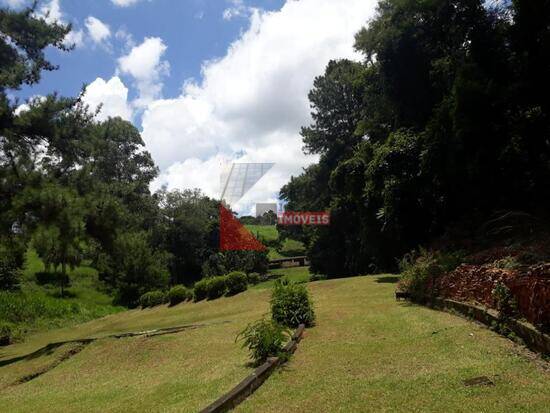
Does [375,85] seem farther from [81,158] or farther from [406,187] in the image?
[81,158]

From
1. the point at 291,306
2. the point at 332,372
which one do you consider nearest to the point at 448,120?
the point at 291,306

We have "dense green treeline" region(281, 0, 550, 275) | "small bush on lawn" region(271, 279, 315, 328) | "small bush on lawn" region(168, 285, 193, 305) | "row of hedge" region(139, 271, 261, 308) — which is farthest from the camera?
"small bush on lawn" region(168, 285, 193, 305)

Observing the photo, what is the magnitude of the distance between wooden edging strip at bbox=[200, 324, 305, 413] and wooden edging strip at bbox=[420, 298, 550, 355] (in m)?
3.13

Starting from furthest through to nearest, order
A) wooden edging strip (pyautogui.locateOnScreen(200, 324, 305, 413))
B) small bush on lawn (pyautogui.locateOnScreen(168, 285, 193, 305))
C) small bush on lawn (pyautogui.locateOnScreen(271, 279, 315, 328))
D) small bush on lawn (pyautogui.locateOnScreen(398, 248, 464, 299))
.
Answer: small bush on lawn (pyautogui.locateOnScreen(168, 285, 193, 305))
small bush on lawn (pyautogui.locateOnScreen(398, 248, 464, 299))
small bush on lawn (pyautogui.locateOnScreen(271, 279, 315, 328))
wooden edging strip (pyautogui.locateOnScreen(200, 324, 305, 413))

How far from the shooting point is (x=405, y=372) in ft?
19.5

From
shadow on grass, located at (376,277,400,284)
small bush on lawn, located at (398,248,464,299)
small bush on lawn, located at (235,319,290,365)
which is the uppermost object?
small bush on lawn, located at (398,248,464,299)

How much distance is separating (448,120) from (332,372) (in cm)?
1067

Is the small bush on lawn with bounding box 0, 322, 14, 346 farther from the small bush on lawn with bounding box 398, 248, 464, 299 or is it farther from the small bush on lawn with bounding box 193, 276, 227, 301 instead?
the small bush on lawn with bounding box 398, 248, 464, 299

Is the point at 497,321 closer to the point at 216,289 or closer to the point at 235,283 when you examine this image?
the point at 235,283

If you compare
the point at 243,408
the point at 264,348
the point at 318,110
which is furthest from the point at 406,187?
the point at 318,110

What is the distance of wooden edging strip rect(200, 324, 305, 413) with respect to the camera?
5.00 meters

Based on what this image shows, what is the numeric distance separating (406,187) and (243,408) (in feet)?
A: 39.5

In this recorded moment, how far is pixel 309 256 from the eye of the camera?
35.2 metres

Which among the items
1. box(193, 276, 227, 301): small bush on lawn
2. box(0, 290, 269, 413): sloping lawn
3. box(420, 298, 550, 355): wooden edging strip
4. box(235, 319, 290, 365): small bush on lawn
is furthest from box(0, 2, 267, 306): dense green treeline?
box(420, 298, 550, 355): wooden edging strip
